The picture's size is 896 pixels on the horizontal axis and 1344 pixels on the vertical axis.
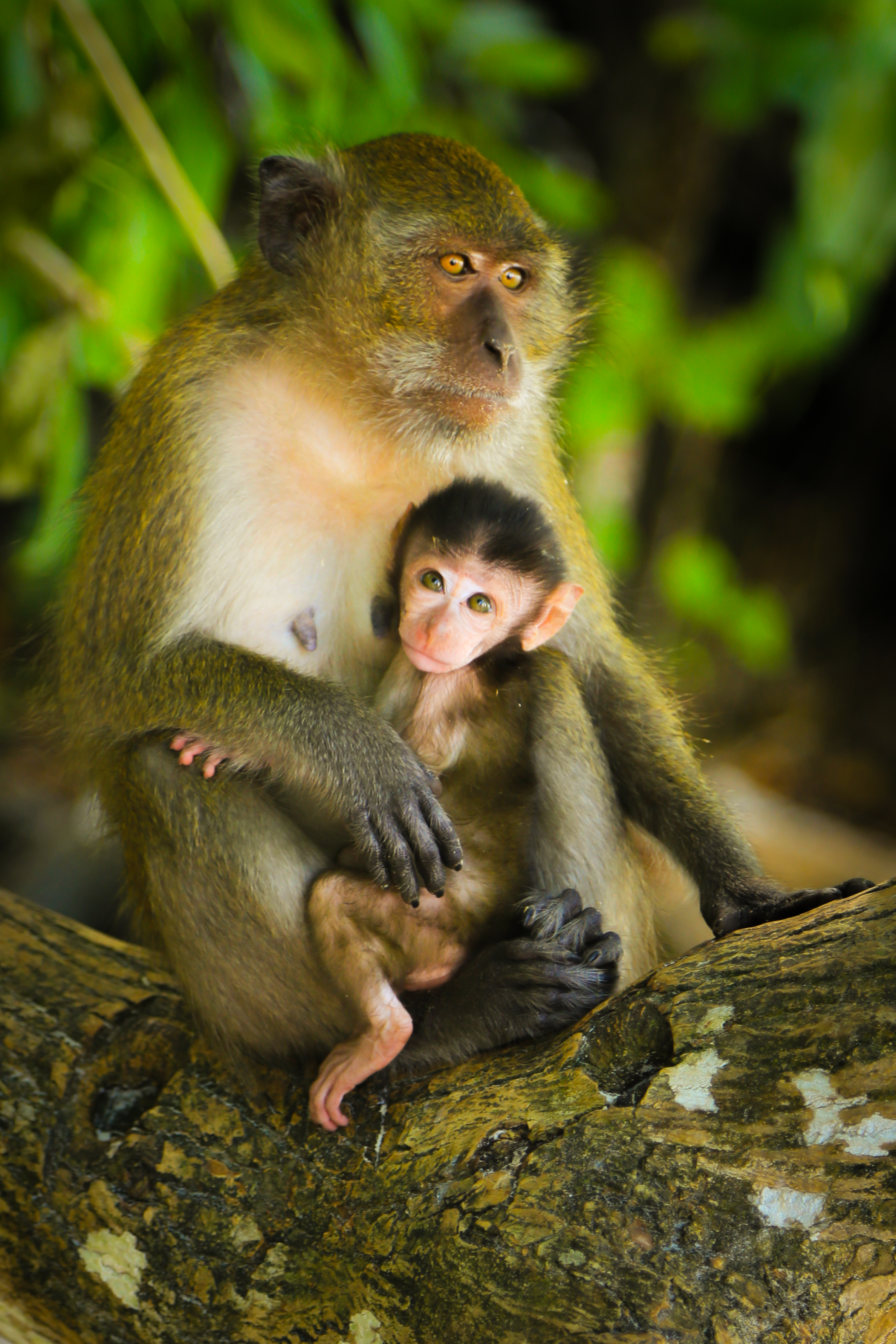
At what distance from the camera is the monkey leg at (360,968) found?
2393mm

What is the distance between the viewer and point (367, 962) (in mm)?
2523

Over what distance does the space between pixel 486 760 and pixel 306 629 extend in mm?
572

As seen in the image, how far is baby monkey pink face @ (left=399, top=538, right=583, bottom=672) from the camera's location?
8.86 ft

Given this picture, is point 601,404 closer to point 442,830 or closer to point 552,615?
point 552,615

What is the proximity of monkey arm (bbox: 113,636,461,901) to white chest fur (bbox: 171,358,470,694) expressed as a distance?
0.18 meters

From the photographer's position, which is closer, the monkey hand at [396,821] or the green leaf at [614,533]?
the monkey hand at [396,821]

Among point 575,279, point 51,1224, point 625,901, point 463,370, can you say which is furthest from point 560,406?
point 51,1224

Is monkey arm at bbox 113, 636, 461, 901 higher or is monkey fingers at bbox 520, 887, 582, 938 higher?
monkey arm at bbox 113, 636, 461, 901

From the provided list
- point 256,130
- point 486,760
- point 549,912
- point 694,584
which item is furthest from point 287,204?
point 694,584

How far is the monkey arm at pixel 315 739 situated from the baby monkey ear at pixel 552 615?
0.38 m

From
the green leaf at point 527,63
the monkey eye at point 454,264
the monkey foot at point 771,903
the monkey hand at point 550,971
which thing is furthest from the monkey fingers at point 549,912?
the green leaf at point 527,63

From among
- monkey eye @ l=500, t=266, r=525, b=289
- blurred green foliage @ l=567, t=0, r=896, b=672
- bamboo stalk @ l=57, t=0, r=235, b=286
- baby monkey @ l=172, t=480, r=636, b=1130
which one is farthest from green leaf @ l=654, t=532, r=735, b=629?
baby monkey @ l=172, t=480, r=636, b=1130

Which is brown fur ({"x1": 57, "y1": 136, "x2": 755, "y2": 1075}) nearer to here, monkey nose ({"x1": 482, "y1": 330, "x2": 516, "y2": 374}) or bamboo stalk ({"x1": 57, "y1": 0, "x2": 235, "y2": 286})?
monkey nose ({"x1": 482, "y1": 330, "x2": 516, "y2": 374})

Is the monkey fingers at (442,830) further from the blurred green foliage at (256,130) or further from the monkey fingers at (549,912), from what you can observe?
the blurred green foliage at (256,130)
